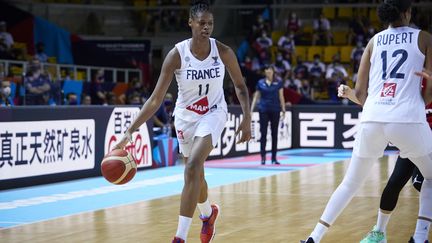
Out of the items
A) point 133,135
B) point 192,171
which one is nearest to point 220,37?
point 133,135

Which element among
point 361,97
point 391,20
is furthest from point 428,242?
point 391,20

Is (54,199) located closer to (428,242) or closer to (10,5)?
(428,242)

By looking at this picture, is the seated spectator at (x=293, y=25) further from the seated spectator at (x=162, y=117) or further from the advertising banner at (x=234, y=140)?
the seated spectator at (x=162, y=117)

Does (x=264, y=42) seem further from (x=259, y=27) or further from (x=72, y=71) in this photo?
(x=72, y=71)

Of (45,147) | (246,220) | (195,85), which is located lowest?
(246,220)

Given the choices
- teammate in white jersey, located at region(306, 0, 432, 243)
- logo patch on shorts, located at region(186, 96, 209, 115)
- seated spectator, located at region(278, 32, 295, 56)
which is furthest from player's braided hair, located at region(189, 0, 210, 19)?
seated spectator, located at region(278, 32, 295, 56)

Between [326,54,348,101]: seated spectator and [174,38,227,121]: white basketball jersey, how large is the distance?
19260 millimetres

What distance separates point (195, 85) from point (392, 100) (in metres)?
1.79

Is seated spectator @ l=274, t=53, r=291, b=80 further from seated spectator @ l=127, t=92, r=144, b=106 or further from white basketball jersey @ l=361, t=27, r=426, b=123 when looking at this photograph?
white basketball jersey @ l=361, t=27, r=426, b=123

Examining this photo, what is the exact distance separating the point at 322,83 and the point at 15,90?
497 inches

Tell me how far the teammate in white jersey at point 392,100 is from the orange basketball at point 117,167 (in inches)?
70.0

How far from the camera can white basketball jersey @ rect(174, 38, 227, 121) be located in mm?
7805

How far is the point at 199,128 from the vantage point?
776 cm

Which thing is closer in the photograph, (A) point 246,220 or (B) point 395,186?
(B) point 395,186
